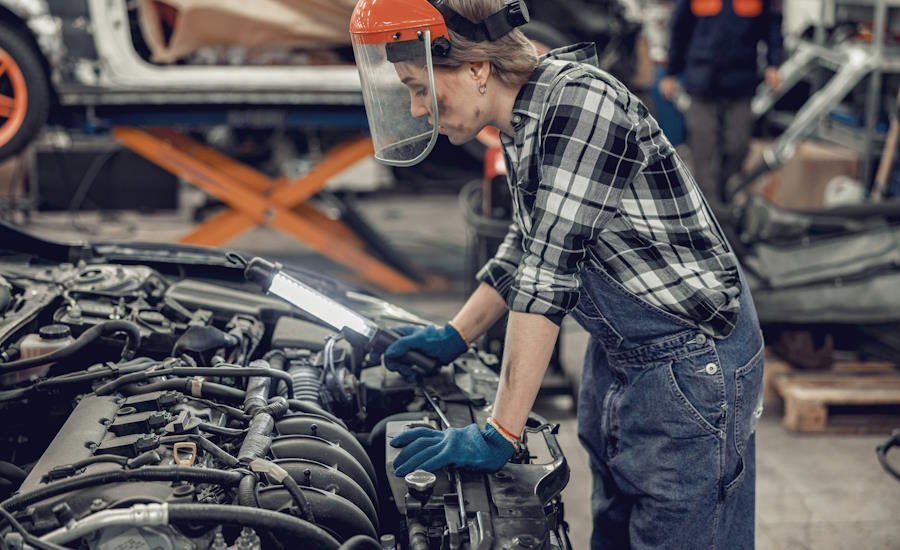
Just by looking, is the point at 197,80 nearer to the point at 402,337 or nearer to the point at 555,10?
the point at 555,10

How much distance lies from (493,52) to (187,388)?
0.89 meters

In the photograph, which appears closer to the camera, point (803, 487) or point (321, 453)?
point (321, 453)

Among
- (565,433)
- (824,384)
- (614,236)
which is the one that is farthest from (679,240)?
(824,384)

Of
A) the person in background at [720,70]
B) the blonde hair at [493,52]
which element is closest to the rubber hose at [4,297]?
the blonde hair at [493,52]

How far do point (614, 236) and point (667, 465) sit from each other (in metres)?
0.47

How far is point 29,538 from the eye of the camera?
4.68 ft

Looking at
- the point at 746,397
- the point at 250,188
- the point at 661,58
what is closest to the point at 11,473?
the point at 746,397

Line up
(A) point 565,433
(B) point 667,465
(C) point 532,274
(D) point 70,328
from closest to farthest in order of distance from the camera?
(C) point 532,274, (B) point 667,465, (D) point 70,328, (A) point 565,433

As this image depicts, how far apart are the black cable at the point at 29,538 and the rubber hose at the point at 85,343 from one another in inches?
18.6

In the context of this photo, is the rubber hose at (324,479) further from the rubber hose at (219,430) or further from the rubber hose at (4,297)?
the rubber hose at (4,297)

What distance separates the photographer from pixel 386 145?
77.4 inches

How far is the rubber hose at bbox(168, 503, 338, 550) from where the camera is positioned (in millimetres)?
1481

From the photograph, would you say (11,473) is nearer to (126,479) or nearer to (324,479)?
(126,479)

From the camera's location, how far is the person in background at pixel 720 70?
5.34m
